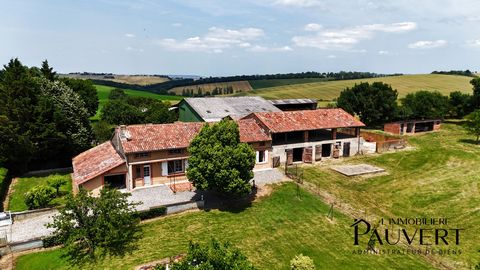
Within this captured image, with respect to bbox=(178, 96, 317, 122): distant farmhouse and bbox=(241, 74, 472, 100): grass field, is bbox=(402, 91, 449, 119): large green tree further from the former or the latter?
bbox=(241, 74, 472, 100): grass field

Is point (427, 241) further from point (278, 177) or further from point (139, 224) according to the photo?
point (139, 224)

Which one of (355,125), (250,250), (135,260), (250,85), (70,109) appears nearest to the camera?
(135,260)

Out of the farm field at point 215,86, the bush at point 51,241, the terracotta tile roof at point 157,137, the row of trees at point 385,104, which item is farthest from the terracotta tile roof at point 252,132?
the farm field at point 215,86

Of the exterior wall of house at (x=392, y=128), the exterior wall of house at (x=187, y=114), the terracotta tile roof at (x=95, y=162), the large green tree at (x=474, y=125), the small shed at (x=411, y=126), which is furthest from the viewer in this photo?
the small shed at (x=411, y=126)

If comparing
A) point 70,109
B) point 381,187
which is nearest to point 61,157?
point 70,109

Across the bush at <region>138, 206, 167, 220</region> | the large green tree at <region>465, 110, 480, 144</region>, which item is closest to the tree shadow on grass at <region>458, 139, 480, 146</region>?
the large green tree at <region>465, 110, 480, 144</region>

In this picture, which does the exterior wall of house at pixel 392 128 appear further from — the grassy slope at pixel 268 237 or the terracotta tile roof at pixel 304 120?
the grassy slope at pixel 268 237

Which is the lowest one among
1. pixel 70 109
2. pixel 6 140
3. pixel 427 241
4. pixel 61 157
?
pixel 427 241
